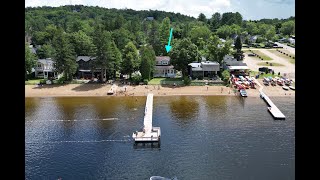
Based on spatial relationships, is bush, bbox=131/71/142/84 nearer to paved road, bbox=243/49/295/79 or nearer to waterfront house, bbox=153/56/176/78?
waterfront house, bbox=153/56/176/78

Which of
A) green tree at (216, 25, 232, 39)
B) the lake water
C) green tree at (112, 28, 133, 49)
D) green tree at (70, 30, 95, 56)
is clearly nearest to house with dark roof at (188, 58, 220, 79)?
the lake water

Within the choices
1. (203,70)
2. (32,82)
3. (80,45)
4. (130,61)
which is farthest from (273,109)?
(80,45)

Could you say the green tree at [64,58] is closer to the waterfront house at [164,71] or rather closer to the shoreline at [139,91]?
the shoreline at [139,91]

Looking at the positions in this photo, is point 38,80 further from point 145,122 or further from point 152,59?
point 145,122

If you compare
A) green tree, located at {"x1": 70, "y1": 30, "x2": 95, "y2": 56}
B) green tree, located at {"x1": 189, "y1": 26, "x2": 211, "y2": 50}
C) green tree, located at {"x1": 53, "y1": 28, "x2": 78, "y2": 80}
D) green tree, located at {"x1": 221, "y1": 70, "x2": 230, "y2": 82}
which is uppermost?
green tree, located at {"x1": 189, "y1": 26, "x2": 211, "y2": 50}

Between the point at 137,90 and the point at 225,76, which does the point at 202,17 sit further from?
the point at 137,90

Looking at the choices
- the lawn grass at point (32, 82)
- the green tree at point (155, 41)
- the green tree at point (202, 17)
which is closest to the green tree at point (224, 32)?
the green tree at point (202, 17)
